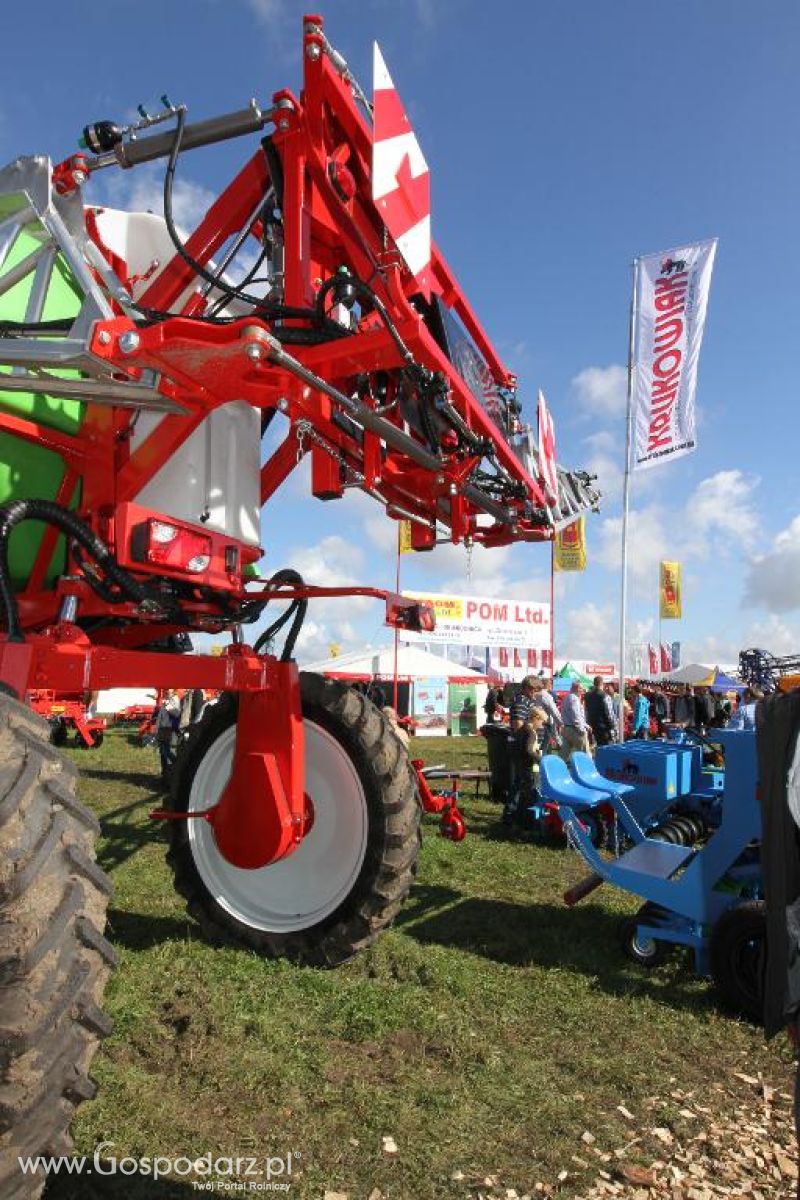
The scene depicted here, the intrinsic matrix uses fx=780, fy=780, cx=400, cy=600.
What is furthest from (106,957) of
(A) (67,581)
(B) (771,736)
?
(A) (67,581)

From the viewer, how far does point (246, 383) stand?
273cm

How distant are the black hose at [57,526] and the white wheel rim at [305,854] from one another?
139 cm

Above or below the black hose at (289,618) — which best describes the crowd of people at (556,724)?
below

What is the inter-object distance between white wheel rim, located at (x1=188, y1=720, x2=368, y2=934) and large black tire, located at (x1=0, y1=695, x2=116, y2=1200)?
218 centimetres

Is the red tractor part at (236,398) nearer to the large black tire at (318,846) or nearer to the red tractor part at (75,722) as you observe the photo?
the large black tire at (318,846)

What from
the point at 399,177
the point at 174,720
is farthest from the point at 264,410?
the point at 174,720

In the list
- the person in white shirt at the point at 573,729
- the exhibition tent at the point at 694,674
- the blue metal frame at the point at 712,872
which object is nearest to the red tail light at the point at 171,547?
the blue metal frame at the point at 712,872

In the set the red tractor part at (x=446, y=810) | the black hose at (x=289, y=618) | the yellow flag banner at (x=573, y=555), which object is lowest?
the red tractor part at (x=446, y=810)

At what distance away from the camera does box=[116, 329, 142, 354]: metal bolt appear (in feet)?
8.26

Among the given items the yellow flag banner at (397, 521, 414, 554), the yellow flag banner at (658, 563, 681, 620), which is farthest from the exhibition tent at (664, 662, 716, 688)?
the yellow flag banner at (397, 521, 414, 554)

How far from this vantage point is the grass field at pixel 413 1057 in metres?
2.63

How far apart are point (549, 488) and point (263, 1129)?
3296mm

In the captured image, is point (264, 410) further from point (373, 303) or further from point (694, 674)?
point (694, 674)

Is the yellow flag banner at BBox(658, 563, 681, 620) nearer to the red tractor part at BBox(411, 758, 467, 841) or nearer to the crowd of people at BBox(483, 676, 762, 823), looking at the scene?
the crowd of people at BBox(483, 676, 762, 823)
